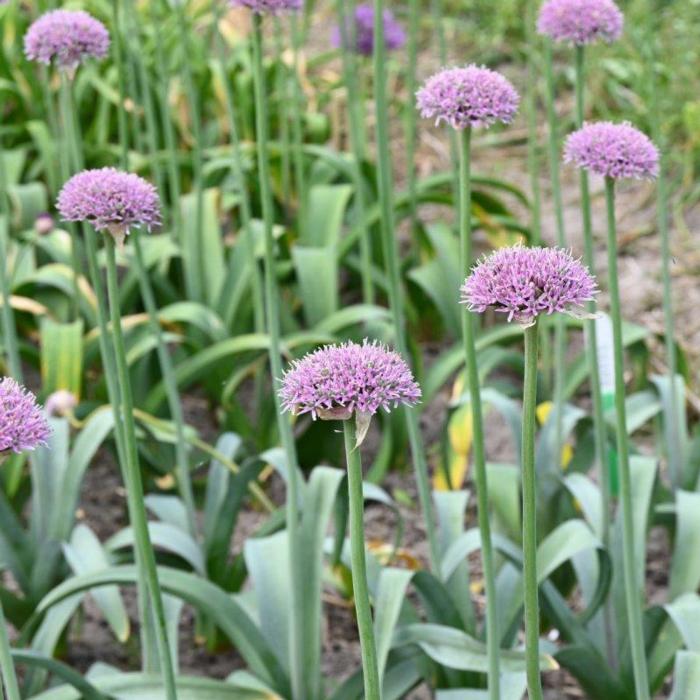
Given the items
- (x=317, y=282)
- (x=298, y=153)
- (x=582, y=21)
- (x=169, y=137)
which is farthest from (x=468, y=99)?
(x=298, y=153)

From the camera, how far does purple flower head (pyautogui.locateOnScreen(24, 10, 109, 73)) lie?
83.6 inches

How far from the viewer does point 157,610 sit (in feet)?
5.99

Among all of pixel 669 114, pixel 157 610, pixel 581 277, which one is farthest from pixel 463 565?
pixel 669 114

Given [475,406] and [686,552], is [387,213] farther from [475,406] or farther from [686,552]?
[686,552]

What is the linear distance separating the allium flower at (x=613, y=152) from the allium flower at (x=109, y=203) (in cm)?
57

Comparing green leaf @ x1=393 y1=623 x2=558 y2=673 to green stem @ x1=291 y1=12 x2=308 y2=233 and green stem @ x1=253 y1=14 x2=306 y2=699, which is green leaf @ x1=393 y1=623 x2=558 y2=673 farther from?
green stem @ x1=291 y1=12 x2=308 y2=233

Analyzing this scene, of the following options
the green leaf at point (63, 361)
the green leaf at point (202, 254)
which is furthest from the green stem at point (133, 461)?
the green leaf at point (202, 254)

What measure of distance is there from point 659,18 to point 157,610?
163 inches

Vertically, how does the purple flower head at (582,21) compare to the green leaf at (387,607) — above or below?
above

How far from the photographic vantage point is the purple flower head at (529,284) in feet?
4.04

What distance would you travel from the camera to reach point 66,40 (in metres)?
2.12

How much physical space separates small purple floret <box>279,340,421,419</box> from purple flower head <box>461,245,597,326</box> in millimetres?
112

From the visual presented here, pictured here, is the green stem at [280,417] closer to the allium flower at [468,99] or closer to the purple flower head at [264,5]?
the purple flower head at [264,5]

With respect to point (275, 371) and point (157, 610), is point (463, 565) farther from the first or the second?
point (157, 610)
